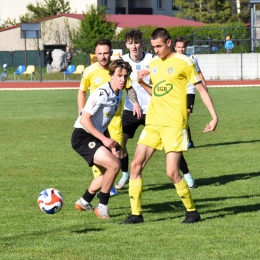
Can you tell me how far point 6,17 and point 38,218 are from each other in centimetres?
6977

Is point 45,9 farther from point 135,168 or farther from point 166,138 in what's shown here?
point 166,138

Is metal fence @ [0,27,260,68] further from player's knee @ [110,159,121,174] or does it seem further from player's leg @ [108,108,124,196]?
player's knee @ [110,159,121,174]

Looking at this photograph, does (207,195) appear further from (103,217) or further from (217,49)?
(217,49)

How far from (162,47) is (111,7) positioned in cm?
6941

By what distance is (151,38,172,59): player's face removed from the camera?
25.3 feet

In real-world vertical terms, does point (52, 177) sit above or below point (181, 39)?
below

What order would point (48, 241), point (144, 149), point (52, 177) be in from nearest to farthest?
point (48, 241)
point (144, 149)
point (52, 177)

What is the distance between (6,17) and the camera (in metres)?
76.1

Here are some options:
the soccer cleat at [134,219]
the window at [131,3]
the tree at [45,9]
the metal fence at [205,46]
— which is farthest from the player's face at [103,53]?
the window at [131,3]

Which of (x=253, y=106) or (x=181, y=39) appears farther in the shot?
(x=253, y=106)

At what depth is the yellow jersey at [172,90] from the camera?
784 centimetres

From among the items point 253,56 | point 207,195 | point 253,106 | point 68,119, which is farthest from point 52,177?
point 253,56

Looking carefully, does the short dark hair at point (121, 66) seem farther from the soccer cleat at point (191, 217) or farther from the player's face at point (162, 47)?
the soccer cleat at point (191, 217)

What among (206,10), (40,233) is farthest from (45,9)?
(40,233)
